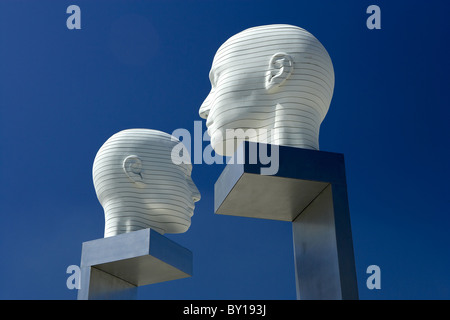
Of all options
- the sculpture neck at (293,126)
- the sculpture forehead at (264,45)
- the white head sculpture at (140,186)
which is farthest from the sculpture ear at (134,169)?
the sculpture neck at (293,126)

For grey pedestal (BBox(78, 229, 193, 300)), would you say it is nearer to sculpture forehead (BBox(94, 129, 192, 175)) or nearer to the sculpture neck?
sculpture forehead (BBox(94, 129, 192, 175))

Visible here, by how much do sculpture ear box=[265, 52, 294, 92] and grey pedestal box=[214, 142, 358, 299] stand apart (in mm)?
828

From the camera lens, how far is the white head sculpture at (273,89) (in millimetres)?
6105

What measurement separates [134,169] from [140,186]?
0.87ft

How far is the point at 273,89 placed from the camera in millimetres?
6145

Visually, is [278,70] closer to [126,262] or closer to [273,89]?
[273,89]

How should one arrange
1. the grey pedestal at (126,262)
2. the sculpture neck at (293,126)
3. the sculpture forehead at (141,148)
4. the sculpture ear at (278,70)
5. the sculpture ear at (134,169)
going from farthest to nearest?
the sculpture forehead at (141,148), the sculpture ear at (134,169), the grey pedestal at (126,262), the sculpture ear at (278,70), the sculpture neck at (293,126)

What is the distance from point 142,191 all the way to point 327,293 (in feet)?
11.6

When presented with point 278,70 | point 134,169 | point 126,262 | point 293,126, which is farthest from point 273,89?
point 126,262

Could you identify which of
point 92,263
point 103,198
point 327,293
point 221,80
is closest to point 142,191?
point 103,198

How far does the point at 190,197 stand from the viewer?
8.60 meters

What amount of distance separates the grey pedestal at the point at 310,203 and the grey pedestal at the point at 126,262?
186 cm

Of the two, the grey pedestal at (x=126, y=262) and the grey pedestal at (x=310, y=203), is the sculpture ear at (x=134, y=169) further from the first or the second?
the grey pedestal at (x=310, y=203)
